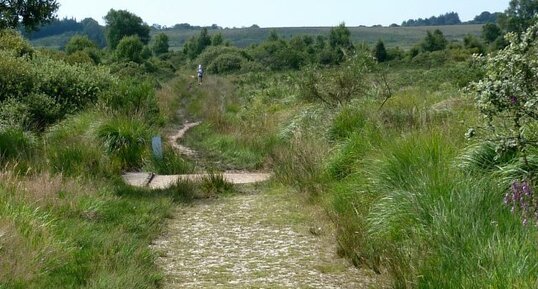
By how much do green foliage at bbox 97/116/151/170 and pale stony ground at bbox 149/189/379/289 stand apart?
321 cm

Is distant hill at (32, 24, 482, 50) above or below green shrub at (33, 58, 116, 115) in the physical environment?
below

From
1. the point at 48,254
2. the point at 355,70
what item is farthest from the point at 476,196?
the point at 355,70

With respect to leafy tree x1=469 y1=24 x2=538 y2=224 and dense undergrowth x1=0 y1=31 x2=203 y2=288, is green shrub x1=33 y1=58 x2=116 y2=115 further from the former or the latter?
leafy tree x1=469 y1=24 x2=538 y2=224

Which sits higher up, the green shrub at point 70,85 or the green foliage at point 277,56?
the green shrub at point 70,85

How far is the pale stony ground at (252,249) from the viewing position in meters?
5.35

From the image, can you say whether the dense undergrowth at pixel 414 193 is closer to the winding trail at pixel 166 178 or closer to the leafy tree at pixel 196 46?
the winding trail at pixel 166 178

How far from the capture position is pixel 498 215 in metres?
4.80

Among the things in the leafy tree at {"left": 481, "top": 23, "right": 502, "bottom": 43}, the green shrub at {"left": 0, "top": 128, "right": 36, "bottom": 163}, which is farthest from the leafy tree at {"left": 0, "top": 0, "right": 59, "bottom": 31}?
the leafy tree at {"left": 481, "top": 23, "right": 502, "bottom": 43}

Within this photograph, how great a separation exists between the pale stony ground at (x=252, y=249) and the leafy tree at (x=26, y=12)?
4378 mm

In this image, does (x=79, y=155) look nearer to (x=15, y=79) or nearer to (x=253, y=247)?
(x=253, y=247)

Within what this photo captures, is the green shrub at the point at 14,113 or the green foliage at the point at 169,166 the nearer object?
the green foliage at the point at 169,166

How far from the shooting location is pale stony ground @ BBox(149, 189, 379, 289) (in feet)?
17.6

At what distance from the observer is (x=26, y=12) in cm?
1066

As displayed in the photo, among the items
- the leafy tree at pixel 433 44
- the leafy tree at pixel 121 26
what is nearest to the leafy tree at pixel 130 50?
the leafy tree at pixel 121 26
